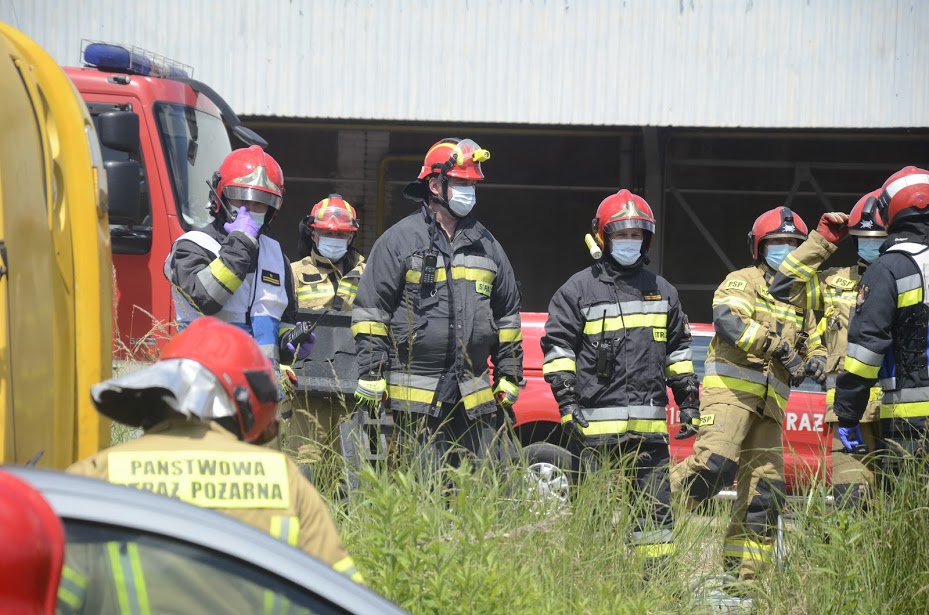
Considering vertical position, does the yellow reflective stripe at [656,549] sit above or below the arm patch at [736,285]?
below

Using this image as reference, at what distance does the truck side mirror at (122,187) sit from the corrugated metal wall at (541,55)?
6.99m

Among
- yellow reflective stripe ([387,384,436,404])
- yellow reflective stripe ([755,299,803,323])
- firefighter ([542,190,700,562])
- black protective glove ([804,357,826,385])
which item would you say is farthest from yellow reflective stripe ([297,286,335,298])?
black protective glove ([804,357,826,385])

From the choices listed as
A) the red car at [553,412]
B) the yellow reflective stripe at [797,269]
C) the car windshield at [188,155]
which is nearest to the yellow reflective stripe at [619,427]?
the yellow reflective stripe at [797,269]

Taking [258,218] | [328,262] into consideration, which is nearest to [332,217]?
[328,262]

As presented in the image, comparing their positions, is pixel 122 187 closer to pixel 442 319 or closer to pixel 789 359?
pixel 442 319

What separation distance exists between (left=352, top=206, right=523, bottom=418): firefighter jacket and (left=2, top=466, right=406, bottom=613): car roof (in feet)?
10.5

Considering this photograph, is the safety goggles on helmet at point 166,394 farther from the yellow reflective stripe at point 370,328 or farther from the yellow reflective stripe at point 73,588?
the yellow reflective stripe at point 370,328

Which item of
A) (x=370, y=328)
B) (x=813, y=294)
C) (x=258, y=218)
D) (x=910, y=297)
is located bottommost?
(x=370, y=328)

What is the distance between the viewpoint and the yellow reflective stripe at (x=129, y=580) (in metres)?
1.59

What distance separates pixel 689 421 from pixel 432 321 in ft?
4.58

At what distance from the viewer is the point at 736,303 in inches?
235

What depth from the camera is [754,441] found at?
6.01 m

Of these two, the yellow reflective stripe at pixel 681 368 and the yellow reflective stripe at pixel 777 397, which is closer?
the yellow reflective stripe at pixel 681 368

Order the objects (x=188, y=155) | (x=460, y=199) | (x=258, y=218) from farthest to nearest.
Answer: (x=188, y=155) < (x=460, y=199) < (x=258, y=218)
